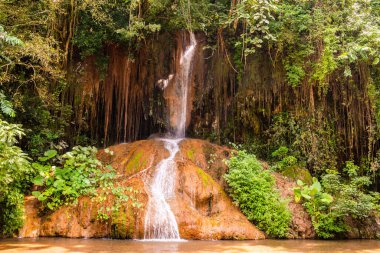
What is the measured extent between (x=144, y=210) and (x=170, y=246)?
1.62 m

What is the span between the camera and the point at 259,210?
29.4ft

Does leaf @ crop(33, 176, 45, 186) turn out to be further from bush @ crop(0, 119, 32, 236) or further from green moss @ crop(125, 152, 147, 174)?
green moss @ crop(125, 152, 147, 174)

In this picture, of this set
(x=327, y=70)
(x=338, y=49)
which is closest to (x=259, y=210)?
(x=327, y=70)

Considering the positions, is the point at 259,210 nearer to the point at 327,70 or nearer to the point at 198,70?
the point at 327,70

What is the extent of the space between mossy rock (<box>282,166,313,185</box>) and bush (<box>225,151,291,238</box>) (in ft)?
4.00

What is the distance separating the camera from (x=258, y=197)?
30.1 feet

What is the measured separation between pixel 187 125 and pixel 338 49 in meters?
5.99

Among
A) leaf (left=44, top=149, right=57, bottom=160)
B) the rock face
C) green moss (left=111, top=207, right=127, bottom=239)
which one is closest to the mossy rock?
the rock face

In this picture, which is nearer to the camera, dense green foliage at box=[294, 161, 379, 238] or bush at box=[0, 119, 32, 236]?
bush at box=[0, 119, 32, 236]

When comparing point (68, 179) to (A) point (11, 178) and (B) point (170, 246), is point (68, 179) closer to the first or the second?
(A) point (11, 178)

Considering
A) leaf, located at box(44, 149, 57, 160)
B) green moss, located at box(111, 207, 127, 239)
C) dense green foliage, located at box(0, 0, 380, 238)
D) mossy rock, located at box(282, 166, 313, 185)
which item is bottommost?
green moss, located at box(111, 207, 127, 239)

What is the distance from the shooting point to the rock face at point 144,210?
7926mm

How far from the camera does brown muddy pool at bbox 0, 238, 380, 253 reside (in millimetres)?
6336

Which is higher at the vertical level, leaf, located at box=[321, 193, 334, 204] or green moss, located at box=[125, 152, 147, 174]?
green moss, located at box=[125, 152, 147, 174]
